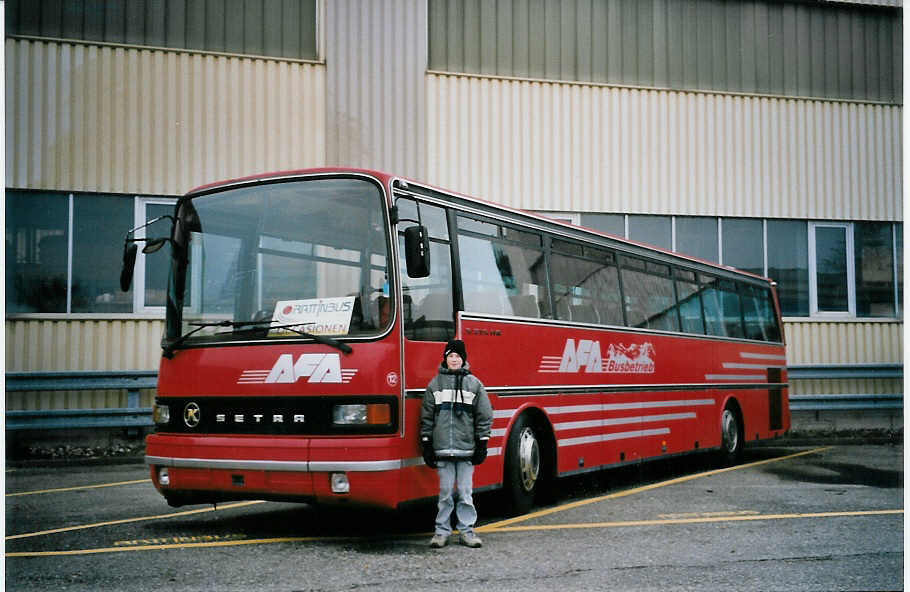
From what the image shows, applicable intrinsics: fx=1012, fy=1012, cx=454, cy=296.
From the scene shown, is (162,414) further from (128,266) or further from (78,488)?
(78,488)

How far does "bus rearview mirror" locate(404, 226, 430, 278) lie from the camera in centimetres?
748

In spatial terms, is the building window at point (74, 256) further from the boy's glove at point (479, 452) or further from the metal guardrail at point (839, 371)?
the metal guardrail at point (839, 371)

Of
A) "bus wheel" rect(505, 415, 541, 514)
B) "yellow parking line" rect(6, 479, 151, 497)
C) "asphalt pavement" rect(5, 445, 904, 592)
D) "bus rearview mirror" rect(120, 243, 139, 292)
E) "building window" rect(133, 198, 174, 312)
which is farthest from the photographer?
"building window" rect(133, 198, 174, 312)

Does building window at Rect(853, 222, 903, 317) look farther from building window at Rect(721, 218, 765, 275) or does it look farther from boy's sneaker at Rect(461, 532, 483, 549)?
boy's sneaker at Rect(461, 532, 483, 549)

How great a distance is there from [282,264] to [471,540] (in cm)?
254

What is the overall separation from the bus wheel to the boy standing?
1348mm

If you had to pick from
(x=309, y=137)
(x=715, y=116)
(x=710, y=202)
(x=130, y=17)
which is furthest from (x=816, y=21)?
(x=130, y=17)

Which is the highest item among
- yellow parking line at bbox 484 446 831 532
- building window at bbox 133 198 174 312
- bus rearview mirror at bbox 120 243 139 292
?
building window at bbox 133 198 174 312

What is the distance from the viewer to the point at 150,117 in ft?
51.2

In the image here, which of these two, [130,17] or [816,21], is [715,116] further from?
[130,17]

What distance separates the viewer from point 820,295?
19.4m

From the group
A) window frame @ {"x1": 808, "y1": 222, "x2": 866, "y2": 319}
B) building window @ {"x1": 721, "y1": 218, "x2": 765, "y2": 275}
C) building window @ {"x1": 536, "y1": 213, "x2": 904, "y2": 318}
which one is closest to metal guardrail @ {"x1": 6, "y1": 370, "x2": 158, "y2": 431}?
building window @ {"x1": 536, "y1": 213, "x2": 904, "y2": 318}

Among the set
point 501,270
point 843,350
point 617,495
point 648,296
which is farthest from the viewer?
point 843,350

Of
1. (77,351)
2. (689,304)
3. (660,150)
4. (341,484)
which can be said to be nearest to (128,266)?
(341,484)
